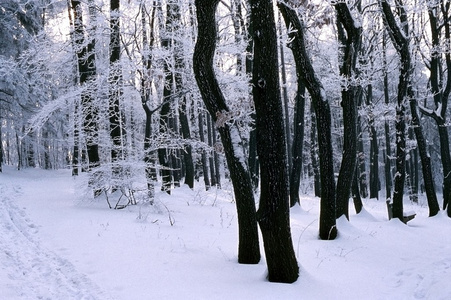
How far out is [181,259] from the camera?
20.5 feet

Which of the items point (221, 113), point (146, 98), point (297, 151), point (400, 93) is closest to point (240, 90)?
point (146, 98)

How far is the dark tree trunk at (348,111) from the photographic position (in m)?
8.43

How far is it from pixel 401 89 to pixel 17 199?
1287 centimetres

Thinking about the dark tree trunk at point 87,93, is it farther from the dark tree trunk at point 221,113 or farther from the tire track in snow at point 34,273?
the dark tree trunk at point 221,113

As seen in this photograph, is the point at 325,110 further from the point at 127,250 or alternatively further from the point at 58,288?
the point at 58,288

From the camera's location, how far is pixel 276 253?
519 cm

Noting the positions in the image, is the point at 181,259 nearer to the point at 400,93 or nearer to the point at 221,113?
the point at 221,113

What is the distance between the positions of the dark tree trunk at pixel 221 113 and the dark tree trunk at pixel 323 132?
287cm

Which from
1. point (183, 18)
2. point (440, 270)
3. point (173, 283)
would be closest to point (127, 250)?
→ point (173, 283)

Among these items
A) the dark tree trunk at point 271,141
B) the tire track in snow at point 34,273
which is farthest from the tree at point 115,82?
the dark tree trunk at point 271,141

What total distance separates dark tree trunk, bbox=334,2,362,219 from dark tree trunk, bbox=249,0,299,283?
4.06m

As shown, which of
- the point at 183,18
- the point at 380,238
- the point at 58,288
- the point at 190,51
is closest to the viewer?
the point at 58,288

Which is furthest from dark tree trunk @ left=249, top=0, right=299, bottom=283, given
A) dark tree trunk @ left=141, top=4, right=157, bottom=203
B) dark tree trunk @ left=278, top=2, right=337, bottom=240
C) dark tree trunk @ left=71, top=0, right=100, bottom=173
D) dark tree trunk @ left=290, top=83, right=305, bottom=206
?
dark tree trunk @ left=290, top=83, right=305, bottom=206

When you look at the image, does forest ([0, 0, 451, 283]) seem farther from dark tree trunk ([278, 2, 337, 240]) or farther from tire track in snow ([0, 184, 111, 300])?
tire track in snow ([0, 184, 111, 300])
